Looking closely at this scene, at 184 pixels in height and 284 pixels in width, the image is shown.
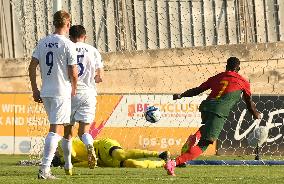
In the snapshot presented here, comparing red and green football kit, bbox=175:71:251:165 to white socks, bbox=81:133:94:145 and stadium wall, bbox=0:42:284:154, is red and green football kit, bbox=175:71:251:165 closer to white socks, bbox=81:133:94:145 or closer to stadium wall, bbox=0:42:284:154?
white socks, bbox=81:133:94:145

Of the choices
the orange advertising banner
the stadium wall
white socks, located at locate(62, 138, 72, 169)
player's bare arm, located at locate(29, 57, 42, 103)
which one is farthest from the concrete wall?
player's bare arm, located at locate(29, 57, 42, 103)

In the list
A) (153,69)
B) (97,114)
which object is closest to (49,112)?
(97,114)

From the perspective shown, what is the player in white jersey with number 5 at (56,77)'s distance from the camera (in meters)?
9.91

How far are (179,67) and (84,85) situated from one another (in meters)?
11.7

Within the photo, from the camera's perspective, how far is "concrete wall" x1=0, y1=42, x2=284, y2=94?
2295cm

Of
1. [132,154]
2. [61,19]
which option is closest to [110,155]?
[132,154]

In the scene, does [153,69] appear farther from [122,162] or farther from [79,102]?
[79,102]

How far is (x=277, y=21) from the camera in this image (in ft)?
79.3

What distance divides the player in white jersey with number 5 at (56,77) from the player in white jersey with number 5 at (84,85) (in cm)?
107

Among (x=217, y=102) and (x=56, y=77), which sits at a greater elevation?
(x=56, y=77)

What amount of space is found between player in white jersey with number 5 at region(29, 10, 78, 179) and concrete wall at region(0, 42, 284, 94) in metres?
12.7

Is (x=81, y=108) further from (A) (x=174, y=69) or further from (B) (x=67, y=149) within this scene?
(A) (x=174, y=69)

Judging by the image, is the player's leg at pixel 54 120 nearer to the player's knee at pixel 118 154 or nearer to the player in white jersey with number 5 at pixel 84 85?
the player in white jersey with number 5 at pixel 84 85

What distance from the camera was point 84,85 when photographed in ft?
37.6
